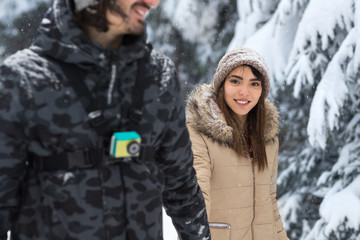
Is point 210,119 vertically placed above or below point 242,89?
below

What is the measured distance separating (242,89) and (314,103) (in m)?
2.20

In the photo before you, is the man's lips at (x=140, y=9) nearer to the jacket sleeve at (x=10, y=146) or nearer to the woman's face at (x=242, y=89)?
the jacket sleeve at (x=10, y=146)

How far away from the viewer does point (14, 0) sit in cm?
1003

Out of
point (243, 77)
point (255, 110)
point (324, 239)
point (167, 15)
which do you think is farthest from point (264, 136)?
point (167, 15)

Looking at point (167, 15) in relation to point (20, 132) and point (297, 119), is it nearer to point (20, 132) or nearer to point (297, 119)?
point (297, 119)

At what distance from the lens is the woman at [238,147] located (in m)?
2.46

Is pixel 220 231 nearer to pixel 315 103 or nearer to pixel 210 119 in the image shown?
pixel 210 119

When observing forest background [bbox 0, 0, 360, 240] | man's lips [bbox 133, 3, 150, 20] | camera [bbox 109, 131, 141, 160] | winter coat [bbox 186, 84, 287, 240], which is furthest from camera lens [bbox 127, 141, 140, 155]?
forest background [bbox 0, 0, 360, 240]

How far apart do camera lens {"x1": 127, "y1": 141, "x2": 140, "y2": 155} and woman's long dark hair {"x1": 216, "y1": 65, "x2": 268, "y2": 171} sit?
52.6 inches

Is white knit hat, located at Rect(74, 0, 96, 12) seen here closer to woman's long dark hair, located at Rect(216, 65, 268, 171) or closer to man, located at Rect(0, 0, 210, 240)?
man, located at Rect(0, 0, 210, 240)

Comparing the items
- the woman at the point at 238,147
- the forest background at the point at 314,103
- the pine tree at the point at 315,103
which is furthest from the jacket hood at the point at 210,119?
the forest background at the point at 314,103

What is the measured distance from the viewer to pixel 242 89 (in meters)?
2.60

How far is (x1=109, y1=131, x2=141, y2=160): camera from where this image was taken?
121 cm

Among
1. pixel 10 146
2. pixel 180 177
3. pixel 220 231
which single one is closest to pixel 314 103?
pixel 220 231
